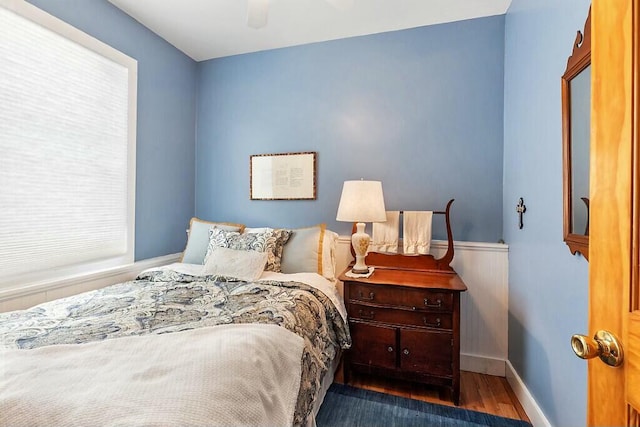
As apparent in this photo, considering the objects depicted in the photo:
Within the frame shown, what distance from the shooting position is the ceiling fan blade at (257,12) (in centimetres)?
160

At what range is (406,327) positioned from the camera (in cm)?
200

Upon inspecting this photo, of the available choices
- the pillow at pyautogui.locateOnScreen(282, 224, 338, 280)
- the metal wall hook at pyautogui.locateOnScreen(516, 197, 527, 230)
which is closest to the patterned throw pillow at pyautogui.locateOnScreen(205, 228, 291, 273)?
the pillow at pyautogui.locateOnScreen(282, 224, 338, 280)

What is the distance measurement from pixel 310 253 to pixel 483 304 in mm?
1401

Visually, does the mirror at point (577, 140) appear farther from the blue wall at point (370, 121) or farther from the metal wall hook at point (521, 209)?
the blue wall at point (370, 121)

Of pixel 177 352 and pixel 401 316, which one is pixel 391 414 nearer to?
pixel 401 316

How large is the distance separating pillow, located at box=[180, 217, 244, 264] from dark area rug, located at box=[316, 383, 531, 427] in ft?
4.68

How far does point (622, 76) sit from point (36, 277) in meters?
2.77

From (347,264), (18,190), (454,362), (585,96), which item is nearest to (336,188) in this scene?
(347,264)

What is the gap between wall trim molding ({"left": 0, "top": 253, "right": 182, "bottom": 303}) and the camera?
5.72ft

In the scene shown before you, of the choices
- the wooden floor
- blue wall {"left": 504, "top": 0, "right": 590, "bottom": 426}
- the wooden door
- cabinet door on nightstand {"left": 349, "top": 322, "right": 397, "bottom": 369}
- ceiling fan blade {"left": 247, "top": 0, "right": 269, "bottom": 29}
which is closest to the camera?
the wooden door

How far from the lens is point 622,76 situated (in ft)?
1.94

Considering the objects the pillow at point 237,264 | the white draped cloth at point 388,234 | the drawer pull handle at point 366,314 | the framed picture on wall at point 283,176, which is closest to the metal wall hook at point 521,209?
the white draped cloth at point 388,234

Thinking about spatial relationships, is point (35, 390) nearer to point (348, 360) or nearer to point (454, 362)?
point (348, 360)

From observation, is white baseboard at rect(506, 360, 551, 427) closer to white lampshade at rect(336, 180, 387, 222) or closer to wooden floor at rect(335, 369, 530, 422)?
wooden floor at rect(335, 369, 530, 422)
